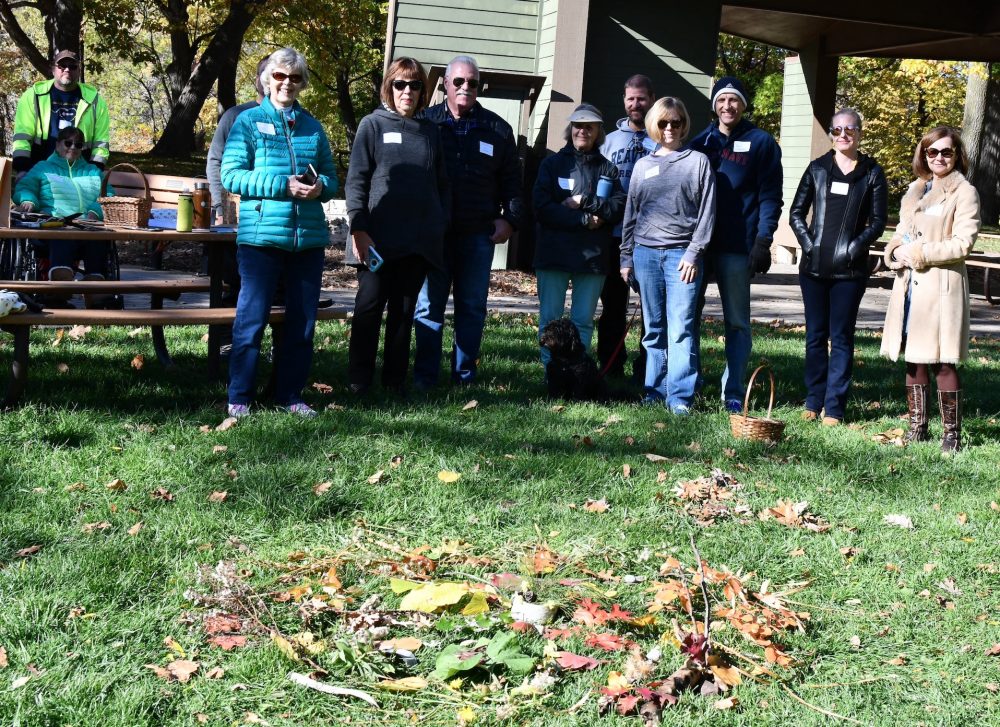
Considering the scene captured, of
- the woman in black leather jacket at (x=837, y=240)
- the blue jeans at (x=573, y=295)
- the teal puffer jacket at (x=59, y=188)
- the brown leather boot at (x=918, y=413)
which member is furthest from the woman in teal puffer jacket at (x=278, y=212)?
the brown leather boot at (x=918, y=413)

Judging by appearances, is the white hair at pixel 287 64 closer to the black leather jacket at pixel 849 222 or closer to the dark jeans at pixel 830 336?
the black leather jacket at pixel 849 222

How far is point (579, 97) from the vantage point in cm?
1366

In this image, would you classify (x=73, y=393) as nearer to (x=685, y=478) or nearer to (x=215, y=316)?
(x=215, y=316)

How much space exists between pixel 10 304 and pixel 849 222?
4.90 metres

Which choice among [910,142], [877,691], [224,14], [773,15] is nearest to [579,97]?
[773,15]

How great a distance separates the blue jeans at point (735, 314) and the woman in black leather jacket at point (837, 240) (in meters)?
0.38

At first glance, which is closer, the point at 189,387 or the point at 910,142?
the point at 189,387

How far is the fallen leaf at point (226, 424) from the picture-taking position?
18.5ft

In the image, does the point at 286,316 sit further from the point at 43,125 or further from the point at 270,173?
the point at 43,125

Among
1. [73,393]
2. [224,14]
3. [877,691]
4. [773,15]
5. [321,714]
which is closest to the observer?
[321,714]

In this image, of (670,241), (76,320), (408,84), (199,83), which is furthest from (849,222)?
(199,83)

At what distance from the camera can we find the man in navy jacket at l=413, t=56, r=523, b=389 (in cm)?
705

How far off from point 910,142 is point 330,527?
38966 mm

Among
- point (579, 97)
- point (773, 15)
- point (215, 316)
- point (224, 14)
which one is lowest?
point (215, 316)
